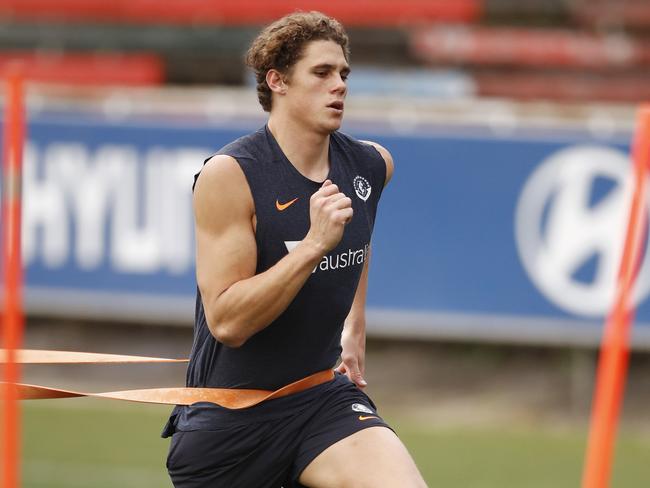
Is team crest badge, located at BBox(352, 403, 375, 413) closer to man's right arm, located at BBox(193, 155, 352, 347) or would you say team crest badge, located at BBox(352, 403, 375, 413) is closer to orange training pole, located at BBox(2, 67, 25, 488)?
man's right arm, located at BBox(193, 155, 352, 347)

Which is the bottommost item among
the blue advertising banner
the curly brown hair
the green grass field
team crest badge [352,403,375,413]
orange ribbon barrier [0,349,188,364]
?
the green grass field

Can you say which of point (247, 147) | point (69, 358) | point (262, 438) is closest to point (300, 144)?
A: point (247, 147)

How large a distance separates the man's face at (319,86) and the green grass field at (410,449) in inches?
188

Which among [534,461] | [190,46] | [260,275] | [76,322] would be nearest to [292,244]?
[260,275]

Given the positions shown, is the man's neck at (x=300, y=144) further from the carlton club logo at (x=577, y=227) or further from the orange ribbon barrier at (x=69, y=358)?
the carlton club logo at (x=577, y=227)

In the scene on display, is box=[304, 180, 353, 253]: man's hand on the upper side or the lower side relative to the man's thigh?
upper

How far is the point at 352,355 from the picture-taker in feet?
17.2

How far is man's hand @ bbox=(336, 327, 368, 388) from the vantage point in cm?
522

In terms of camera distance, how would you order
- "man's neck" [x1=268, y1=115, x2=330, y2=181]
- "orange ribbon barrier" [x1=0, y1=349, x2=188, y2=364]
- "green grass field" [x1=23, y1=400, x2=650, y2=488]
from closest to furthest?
"man's neck" [x1=268, y1=115, x2=330, y2=181] < "orange ribbon barrier" [x1=0, y1=349, x2=188, y2=364] < "green grass field" [x1=23, y1=400, x2=650, y2=488]

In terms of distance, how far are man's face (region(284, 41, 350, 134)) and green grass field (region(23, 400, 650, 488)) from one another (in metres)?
4.78

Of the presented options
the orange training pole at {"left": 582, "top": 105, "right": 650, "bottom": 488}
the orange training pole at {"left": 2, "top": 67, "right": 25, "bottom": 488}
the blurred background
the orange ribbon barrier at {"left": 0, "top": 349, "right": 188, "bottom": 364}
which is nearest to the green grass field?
the blurred background

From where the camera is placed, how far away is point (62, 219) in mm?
11742

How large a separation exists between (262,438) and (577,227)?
20.5ft

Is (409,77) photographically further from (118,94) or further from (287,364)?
(287,364)
